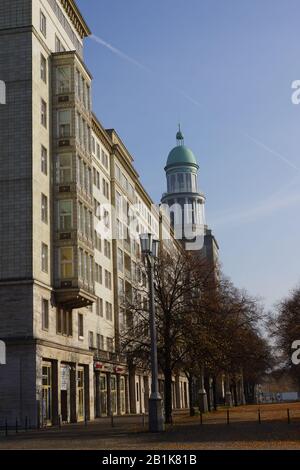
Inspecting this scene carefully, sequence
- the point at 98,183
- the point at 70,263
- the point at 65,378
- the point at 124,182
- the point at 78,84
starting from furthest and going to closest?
the point at 124,182 → the point at 98,183 → the point at 78,84 → the point at 65,378 → the point at 70,263

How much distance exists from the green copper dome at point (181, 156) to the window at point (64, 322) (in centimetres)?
13780

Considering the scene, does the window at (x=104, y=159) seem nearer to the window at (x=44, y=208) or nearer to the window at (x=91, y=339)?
the window at (x=91, y=339)

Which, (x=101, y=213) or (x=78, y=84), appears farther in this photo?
(x=101, y=213)

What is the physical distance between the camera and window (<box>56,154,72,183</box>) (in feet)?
172

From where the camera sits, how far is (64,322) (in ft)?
171

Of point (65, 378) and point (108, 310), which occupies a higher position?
point (108, 310)

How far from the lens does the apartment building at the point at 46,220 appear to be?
4503cm

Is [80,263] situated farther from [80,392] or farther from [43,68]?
[43,68]

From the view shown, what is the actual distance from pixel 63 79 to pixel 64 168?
6866 mm

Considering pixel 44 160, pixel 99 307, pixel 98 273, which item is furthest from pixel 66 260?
pixel 99 307

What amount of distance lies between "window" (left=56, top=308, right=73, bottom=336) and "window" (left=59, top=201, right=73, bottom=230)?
A: 6.00 m

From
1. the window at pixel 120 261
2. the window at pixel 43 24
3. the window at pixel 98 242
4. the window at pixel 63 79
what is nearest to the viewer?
the window at pixel 43 24

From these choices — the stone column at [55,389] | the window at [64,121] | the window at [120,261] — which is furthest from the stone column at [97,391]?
the window at [64,121]
